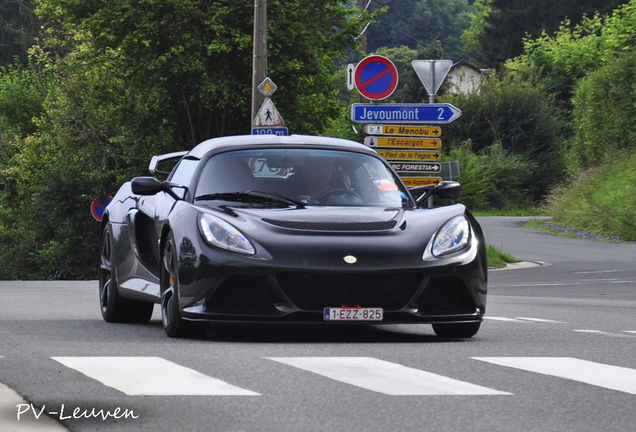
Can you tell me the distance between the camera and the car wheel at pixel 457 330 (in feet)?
29.8

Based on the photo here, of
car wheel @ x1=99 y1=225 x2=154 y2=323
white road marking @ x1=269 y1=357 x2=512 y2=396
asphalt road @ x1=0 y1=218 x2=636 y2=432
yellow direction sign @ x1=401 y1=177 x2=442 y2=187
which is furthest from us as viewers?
yellow direction sign @ x1=401 y1=177 x2=442 y2=187

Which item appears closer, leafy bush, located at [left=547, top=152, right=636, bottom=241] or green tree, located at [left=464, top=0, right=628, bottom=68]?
leafy bush, located at [left=547, top=152, right=636, bottom=241]

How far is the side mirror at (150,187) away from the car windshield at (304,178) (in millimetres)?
264

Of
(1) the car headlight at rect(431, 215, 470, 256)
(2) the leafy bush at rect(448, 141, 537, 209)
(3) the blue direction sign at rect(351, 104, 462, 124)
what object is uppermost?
(1) the car headlight at rect(431, 215, 470, 256)

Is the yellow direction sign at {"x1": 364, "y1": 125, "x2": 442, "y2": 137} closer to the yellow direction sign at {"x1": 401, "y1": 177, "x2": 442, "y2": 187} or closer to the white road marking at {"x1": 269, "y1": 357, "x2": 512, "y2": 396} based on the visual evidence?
the yellow direction sign at {"x1": 401, "y1": 177, "x2": 442, "y2": 187}

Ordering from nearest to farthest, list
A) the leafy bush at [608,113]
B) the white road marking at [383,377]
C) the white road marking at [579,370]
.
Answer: the white road marking at [383,377], the white road marking at [579,370], the leafy bush at [608,113]

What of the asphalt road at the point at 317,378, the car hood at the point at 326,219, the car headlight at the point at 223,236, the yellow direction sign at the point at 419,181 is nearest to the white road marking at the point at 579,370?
the asphalt road at the point at 317,378

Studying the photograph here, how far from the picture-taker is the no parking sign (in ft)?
73.9

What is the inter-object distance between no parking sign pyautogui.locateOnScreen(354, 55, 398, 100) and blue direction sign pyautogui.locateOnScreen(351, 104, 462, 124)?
0.27 m

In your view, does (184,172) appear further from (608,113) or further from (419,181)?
(608,113)

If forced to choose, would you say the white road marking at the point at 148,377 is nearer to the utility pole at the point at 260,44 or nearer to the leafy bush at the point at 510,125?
the utility pole at the point at 260,44

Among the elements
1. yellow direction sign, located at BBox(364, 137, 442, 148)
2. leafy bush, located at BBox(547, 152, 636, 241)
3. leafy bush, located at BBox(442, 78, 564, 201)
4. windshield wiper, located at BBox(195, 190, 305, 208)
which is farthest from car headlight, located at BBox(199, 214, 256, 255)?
leafy bush, located at BBox(442, 78, 564, 201)

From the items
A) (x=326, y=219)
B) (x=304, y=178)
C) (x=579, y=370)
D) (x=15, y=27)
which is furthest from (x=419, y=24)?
(x=579, y=370)

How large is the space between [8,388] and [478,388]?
210 cm
